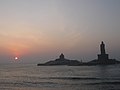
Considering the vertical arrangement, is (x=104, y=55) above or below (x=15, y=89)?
above

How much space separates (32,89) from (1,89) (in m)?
5.28

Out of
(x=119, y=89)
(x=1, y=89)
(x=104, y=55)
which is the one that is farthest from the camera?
(x=104, y=55)

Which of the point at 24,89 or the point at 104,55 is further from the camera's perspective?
the point at 104,55

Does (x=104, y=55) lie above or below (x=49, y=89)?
above

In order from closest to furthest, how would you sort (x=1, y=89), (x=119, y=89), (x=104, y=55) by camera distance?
(x=119, y=89), (x=1, y=89), (x=104, y=55)

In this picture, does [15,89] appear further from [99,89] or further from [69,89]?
[99,89]

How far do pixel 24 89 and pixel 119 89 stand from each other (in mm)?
15584

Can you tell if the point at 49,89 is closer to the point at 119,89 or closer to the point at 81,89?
the point at 81,89

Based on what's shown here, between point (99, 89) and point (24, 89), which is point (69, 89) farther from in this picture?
point (24, 89)

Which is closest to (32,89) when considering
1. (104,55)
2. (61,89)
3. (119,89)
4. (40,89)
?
(40,89)

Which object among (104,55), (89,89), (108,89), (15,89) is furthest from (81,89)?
(104,55)

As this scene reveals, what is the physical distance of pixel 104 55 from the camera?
19938 cm

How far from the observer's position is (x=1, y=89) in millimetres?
45500

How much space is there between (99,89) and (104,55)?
15810 centimetres
